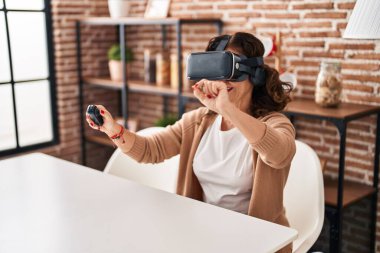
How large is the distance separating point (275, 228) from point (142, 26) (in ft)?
8.92

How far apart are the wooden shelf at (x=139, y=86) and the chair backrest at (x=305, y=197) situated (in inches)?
43.7

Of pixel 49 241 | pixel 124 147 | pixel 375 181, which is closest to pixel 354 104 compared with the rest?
pixel 375 181

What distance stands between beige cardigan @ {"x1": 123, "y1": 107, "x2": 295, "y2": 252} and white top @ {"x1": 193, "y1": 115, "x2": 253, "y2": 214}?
37 millimetres

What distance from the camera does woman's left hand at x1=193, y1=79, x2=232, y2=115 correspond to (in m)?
1.54

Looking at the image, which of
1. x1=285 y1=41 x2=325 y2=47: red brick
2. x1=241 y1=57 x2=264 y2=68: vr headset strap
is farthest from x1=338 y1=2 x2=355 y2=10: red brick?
x1=241 y1=57 x2=264 y2=68: vr headset strap

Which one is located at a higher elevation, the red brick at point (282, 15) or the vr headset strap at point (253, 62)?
the red brick at point (282, 15)

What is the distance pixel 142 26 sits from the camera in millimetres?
3801

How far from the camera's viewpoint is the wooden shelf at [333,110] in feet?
7.77

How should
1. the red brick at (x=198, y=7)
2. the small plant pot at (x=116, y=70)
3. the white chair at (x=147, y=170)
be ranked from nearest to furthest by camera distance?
the white chair at (x=147, y=170), the red brick at (x=198, y=7), the small plant pot at (x=116, y=70)

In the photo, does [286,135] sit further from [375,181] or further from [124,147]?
[375,181]

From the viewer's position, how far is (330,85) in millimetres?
2525

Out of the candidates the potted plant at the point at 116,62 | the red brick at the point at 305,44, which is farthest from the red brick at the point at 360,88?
the potted plant at the point at 116,62

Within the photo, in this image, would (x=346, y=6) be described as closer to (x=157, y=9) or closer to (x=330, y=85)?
(x=330, y=85)

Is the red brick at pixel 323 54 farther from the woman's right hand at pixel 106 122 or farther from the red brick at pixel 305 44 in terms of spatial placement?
the woman's right hand at pixel 106 122
